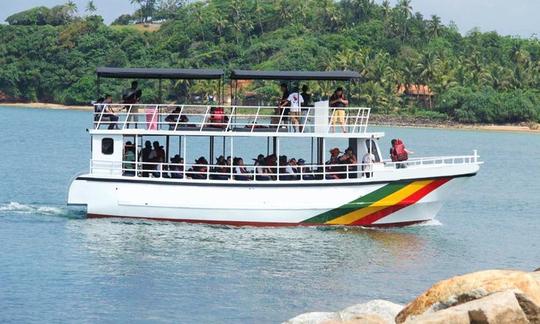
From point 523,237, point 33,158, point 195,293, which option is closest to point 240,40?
point 33,158

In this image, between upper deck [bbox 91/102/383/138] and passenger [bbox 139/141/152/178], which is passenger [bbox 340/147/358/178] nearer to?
upper deck [bbox 91/102/383/138]

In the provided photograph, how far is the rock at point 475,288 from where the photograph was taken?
1522 cm

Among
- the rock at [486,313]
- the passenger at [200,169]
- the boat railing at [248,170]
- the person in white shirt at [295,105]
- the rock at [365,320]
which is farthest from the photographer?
the person in white shirt at [295,105]

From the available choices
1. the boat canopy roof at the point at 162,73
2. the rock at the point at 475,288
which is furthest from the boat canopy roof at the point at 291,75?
the rock at the point at 475,288

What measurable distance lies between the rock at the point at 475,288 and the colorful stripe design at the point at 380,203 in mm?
11815

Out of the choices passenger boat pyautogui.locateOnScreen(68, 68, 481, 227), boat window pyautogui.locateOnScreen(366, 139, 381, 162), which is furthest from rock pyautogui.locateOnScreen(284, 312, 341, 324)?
boat window pyautogui.locateOnScreen(366, 139, 381, 162)

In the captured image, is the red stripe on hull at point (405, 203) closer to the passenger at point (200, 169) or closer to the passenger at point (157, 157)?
the passenger at point (200, 169)

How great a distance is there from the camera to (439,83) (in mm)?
106625

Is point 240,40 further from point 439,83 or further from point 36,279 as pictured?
point 36,279

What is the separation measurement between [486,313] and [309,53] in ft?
347

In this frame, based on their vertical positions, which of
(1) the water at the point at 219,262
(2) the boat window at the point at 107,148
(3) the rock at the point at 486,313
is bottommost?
(1) the water at the point at 219,262

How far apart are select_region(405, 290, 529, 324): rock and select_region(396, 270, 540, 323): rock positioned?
0.45 m

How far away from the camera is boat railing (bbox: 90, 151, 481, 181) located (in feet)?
90.2

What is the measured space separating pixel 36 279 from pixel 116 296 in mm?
2283
